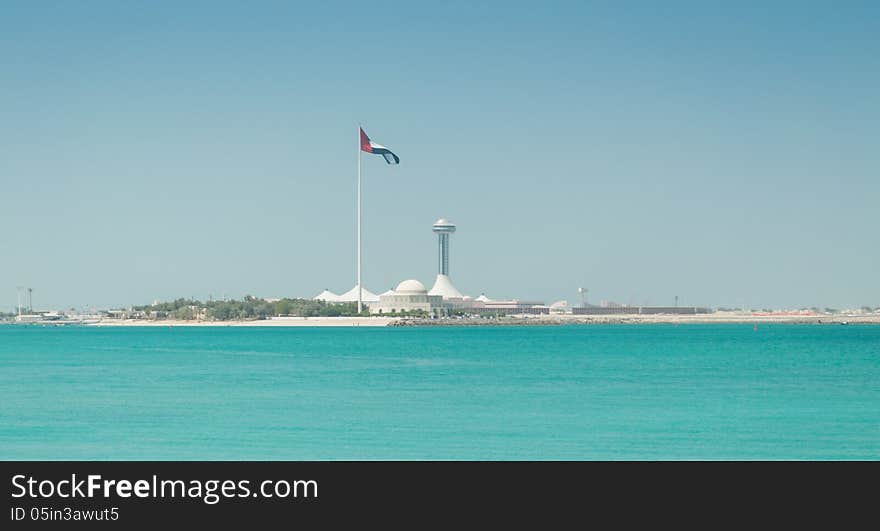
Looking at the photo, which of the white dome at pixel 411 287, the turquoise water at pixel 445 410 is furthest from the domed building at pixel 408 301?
the turquoise water at pixel 445 410

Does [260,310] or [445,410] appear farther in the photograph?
[260,310]

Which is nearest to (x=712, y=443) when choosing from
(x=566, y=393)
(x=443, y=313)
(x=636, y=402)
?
(x=636, y=402)

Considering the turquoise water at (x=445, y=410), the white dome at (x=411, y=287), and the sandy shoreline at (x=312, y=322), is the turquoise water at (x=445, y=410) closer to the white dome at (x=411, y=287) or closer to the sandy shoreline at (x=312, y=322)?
the sandy shoreline at (x=312, y=322)

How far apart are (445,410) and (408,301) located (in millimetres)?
153946

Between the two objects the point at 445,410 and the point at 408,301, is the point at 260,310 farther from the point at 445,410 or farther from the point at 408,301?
the point at 445,410

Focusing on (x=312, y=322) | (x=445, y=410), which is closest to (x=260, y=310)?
(x=312, y=322)

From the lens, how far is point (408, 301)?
7347 inches

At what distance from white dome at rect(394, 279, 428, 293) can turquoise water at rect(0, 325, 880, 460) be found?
12969 centimetres

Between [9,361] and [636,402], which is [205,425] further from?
[9,361]

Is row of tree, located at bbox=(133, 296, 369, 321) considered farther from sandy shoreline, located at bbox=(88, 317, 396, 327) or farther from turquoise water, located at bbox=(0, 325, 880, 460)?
turquoise water, located at bbox=(0, 325, 880, 460)

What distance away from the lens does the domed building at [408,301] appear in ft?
611

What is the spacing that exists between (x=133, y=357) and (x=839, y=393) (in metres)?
44.1

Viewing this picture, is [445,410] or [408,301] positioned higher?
[408,301]
